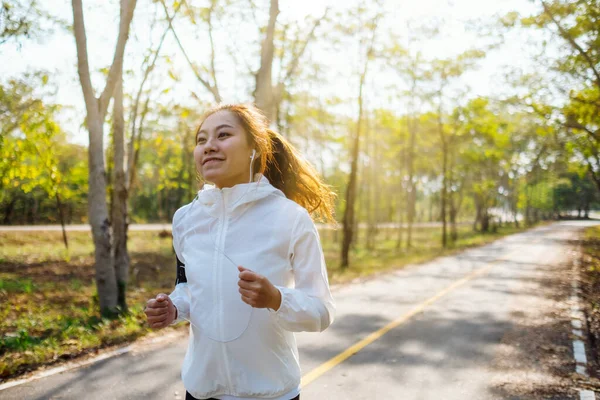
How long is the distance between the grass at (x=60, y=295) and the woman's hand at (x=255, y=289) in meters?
4.81

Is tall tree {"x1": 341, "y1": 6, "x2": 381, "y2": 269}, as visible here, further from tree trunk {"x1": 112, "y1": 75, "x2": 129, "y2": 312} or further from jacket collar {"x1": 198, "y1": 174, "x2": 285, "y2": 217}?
jacket collar {"x1": 198, "y1": 174, "x2": 285, "y2": 217}

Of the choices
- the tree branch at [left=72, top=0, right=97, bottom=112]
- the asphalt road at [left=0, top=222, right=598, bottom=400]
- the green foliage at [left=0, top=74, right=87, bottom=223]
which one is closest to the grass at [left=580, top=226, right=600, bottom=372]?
the asphalt road at [left=0, top=222, right=598, bottom=400]

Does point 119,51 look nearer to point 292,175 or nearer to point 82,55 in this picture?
point 82,55

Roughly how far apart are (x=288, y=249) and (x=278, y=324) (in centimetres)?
30

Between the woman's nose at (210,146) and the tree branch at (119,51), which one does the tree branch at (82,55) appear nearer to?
the tree branch at (119,51)

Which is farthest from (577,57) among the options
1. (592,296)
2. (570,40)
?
(592,296)

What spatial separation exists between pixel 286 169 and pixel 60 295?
11.9 metres

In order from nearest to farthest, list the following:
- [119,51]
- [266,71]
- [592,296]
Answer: [119,51], [266,71], [592,296]

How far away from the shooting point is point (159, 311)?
2.01m

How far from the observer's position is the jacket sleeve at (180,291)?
2.17 metres

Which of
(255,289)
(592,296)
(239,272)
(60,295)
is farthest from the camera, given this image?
(60,295)

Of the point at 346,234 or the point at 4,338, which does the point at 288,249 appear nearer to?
the point at 4,338

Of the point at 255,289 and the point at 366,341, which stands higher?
the point at 255,289

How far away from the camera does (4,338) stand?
6.64 meters
